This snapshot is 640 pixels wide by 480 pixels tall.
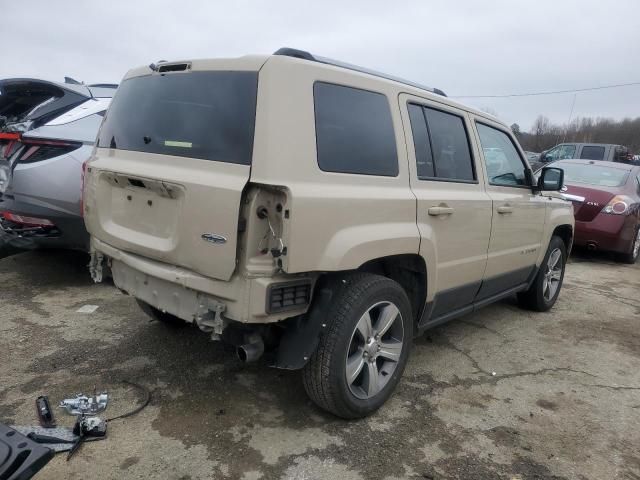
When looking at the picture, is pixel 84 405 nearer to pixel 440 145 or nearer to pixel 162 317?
pixel 162 317

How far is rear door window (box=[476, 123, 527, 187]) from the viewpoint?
3.90 m

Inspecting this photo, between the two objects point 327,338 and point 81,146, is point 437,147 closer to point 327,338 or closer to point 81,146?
point 327,338

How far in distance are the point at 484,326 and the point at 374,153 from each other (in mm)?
2615

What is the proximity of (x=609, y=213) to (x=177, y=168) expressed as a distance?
7.18 meters

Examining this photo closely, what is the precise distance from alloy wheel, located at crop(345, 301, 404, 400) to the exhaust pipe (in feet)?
1.60

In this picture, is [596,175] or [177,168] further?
[596,175]

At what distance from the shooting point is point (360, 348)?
2.85m

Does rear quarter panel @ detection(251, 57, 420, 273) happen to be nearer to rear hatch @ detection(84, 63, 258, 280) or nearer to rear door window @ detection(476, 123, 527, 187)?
rear hatch @ detection(84, 63, 258, 280)

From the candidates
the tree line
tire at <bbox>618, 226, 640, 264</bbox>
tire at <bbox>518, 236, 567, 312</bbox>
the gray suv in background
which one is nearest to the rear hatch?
tire at <bbox>518, 236, 567, 312</bbox>

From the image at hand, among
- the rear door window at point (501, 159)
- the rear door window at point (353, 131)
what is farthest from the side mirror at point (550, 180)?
the rear door window at point (353, 131)

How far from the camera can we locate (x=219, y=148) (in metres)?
2.43

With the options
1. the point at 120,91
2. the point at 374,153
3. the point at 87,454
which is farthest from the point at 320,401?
the point at 120,91

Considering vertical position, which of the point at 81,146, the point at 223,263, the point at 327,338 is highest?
the point at 81,146

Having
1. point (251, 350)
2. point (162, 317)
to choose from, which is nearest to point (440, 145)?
point (251, 350)
